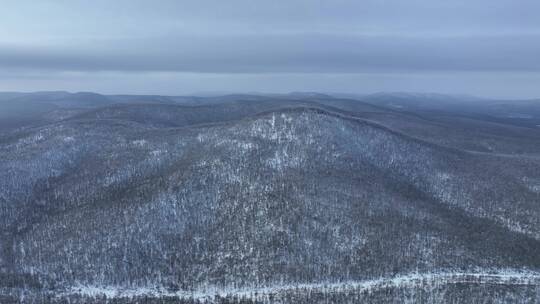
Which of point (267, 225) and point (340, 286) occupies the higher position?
point (267, 225)

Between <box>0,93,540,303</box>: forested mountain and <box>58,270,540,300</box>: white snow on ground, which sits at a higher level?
<box>0,93,540,303</box>: forested mountain

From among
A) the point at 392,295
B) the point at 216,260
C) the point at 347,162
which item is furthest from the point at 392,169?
the point at 216,260

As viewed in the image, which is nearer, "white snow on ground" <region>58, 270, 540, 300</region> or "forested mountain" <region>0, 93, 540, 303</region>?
"white snow on ground" <region>58, 270, 540, 300</region>

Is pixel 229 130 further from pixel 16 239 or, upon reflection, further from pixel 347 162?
pixel 16 239

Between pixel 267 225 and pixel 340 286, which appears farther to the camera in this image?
pixel 267 225
